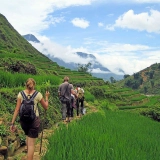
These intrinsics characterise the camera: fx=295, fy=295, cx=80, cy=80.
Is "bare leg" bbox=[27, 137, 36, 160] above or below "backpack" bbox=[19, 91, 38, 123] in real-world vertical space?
below

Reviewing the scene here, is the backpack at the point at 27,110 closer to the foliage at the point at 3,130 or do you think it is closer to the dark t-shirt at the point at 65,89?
the foliage at the point at 3,130

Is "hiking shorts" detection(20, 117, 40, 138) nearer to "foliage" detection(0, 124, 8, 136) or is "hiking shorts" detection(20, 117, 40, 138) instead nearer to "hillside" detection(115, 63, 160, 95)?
"foliage" detection(0, 124, 8, 136)

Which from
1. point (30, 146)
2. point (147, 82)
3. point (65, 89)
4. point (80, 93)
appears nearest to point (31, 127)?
point (30, 146)

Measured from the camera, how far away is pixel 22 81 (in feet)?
38.7

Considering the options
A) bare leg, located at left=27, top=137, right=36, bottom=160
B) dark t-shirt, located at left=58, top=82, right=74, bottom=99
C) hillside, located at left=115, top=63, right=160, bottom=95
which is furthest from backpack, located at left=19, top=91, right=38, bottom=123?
hillside, located at left=115, top=63, right=160, bottom=95

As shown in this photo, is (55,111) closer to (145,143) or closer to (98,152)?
(145,143)

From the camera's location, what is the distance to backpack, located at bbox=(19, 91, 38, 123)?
5426 millimetres

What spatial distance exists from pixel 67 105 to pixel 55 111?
210 centimetres

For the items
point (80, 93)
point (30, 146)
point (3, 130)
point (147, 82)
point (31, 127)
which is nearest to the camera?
point (31, 127)

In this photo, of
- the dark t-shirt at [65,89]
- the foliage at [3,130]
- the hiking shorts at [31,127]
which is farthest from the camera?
the dark t-shirt at [65,89]

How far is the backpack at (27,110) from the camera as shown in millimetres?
5426

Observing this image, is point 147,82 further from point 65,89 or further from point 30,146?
point 30,146

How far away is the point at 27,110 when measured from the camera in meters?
5.42

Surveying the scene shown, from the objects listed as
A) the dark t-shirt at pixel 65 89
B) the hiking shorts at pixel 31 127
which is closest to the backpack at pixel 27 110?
the hiking shorts at pixel 31 127
